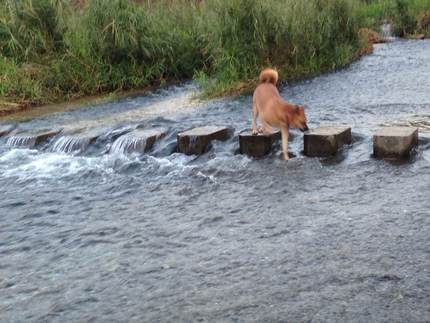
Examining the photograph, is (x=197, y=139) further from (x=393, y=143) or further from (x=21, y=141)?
(x=21, y=141)

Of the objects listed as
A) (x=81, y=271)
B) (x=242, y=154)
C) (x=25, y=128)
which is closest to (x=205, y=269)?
(x=81, y=271)

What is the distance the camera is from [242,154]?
6816mm

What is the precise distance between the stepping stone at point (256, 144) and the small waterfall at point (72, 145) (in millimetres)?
2266

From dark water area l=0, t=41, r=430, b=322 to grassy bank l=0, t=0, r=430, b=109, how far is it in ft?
12.3

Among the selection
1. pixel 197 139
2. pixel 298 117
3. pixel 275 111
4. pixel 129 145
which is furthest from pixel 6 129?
pixel 298 117

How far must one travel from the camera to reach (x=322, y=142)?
638cm

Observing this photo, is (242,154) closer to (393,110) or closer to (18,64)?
(393,110)

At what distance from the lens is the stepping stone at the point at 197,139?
7047 millimetres

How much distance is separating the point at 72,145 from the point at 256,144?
8.65ft

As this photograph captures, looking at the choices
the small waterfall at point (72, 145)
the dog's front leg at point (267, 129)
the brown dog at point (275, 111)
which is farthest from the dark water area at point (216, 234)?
the brown dog at point (275, 111)

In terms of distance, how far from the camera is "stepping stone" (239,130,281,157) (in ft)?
21.9

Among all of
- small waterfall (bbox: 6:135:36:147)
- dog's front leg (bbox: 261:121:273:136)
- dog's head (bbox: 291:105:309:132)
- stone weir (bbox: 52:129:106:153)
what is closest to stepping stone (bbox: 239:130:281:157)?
dog's front leg (bbox: 261:121:273:136)

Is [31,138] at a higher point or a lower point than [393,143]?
lower

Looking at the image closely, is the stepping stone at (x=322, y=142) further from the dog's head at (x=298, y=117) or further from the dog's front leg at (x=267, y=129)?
the dog's front leg at (x=267, y=129)
